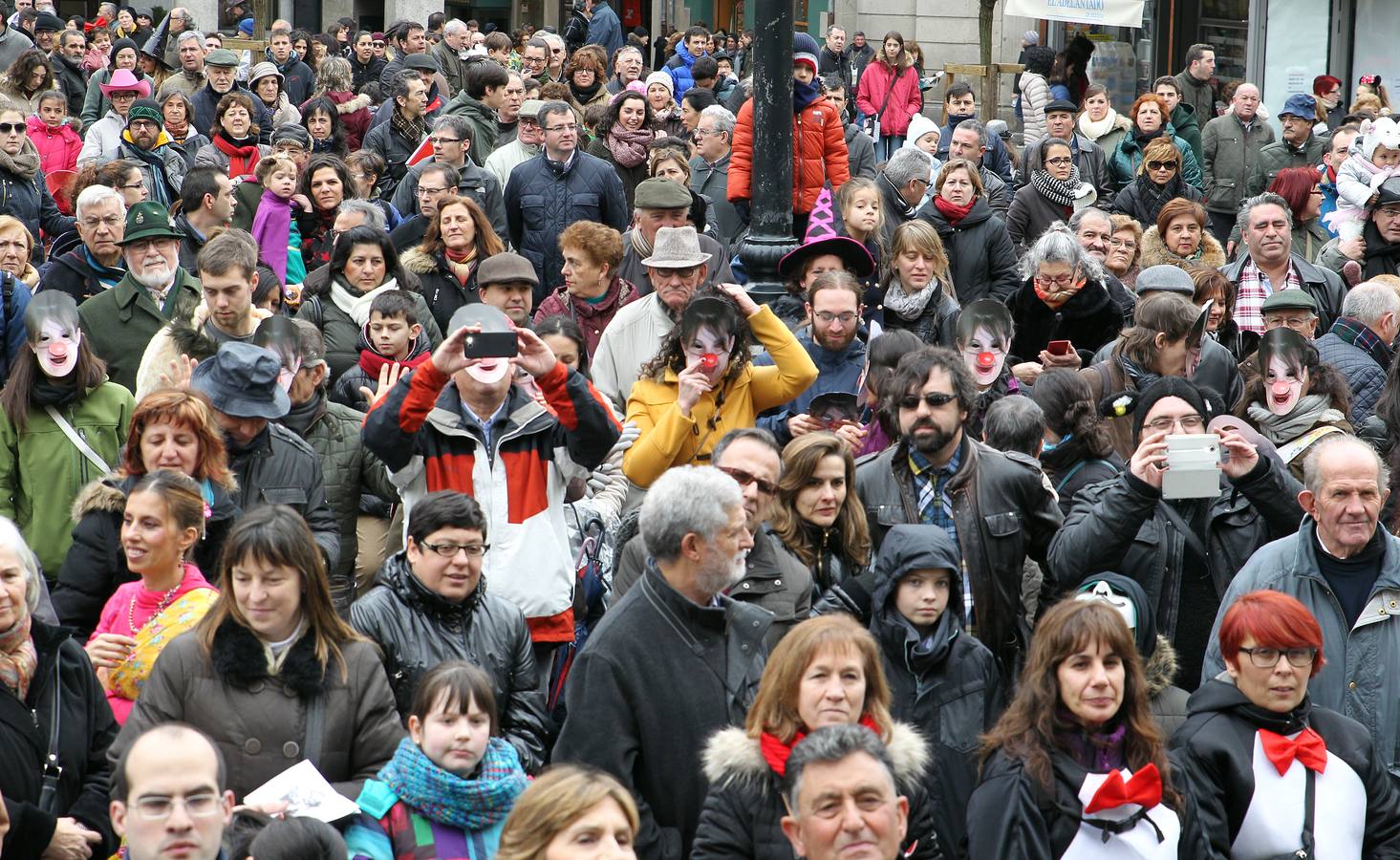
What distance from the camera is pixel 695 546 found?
4.76 m

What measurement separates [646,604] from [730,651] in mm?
265

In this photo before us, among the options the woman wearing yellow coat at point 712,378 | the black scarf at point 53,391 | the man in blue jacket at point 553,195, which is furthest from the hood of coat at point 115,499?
the man in blue jacket at point 553,195

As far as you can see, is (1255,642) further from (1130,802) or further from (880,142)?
(880,142)

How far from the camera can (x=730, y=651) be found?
4.79 m

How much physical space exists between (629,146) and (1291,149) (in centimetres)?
595

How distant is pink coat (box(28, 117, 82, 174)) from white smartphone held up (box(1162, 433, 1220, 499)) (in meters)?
9.88

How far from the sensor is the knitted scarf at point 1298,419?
700 centimetres

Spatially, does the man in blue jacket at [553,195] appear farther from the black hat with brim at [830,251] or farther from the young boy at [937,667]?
the young boy at [937,667]

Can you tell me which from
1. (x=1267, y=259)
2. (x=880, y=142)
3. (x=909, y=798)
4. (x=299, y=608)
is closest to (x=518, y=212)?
(x=1267, y=259)

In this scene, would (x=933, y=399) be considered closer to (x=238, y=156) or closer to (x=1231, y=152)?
(x=238, y=156)

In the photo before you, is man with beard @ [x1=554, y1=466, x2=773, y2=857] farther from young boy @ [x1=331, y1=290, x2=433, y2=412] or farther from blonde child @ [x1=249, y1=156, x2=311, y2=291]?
blonde child @ [x1=249, y1=156, x2=311, y2=291]

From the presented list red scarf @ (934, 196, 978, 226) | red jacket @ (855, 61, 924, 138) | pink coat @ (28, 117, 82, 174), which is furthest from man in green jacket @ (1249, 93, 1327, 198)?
pink coat @ (28, 117, 82, 174)

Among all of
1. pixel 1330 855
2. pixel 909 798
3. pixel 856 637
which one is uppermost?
pixel 856 637

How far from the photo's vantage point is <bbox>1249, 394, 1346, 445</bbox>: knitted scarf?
700cm
